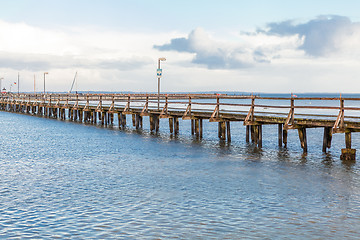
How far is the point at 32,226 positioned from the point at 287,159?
47.5ft

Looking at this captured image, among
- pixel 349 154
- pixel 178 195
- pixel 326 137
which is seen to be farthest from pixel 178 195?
Answer: pixel 326 137

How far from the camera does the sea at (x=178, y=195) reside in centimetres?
1004

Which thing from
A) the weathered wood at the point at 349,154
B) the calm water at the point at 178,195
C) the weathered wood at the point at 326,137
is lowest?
the calm water at the point at 178,195

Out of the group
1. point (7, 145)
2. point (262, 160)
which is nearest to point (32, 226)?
point (262, 160)

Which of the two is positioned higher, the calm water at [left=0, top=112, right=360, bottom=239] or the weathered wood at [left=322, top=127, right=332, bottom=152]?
the weathered wood at [left=322, top=127, right=332, bottom=152]

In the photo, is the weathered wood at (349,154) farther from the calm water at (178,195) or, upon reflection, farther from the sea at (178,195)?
the sea at (178,195)

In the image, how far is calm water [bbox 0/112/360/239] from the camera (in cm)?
1005

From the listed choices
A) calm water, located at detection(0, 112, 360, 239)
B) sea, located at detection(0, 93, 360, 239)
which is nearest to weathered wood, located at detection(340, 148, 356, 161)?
calm water, located at detection(0, 112, 360, 239)

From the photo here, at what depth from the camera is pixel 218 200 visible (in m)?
12.8

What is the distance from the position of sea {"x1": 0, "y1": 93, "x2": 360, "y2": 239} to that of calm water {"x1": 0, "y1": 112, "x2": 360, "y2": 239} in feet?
0.09

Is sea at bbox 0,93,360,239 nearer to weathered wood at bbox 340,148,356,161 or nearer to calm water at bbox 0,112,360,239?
calm water at bbox 0,112,360,239

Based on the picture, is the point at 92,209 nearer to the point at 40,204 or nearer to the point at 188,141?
the point at 40,204

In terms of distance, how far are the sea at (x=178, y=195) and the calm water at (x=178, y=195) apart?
27 mm

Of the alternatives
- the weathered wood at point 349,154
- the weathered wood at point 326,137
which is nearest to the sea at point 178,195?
the weathered wood at point 326,137
